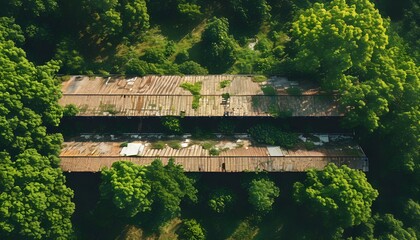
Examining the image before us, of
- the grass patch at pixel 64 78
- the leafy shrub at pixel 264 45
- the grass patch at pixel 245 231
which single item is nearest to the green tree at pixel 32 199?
the grass patch at pixel 64 78

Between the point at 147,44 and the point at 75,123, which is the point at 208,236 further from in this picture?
the point at 147,44

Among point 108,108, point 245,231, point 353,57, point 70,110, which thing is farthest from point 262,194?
point 70,110

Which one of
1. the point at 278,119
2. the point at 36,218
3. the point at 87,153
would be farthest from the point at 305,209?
the point at 36,218

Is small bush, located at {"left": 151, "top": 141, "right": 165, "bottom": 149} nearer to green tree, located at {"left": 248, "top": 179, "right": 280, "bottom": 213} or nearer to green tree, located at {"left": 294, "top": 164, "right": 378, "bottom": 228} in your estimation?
green tree, located at {"left": 248, "top": 179, "right": 280, "bottom": 213}

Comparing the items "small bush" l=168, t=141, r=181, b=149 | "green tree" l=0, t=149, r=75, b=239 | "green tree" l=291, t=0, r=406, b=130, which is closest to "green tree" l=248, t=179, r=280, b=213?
"small bush" l=168, t=141, r=181, b=149

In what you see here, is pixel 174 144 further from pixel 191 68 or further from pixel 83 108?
pixel 83 108

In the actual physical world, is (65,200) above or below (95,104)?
below

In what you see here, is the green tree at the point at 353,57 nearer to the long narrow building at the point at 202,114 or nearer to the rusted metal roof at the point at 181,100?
the long narrow building at the point at 202,114
